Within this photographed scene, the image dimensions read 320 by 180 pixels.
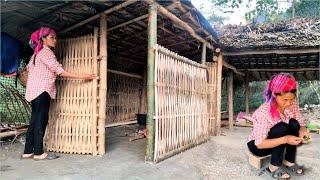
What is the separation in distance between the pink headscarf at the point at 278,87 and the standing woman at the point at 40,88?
9.04ft

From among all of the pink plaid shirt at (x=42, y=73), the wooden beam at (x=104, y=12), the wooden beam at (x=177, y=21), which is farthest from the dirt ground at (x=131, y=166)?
the wooden beam at (x=177, y=21)

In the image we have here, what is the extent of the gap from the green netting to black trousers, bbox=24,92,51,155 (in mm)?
1430

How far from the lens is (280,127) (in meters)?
3.37

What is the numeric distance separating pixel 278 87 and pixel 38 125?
3.26 m

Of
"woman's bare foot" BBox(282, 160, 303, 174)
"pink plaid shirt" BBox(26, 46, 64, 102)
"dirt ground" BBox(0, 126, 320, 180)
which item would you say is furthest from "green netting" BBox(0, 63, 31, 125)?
"woman's bare foot" BBox(282, 160, 303, 174)

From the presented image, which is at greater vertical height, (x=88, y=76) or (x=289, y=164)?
(x=88, y=76)

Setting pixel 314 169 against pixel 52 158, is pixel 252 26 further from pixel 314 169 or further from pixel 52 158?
pixel 52 158

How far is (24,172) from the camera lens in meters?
3.79

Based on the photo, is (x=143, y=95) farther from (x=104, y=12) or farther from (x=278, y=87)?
(x=278, y=87)

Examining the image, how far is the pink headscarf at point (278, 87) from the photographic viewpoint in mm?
3276

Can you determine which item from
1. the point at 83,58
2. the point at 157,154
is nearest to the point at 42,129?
the point at 83,58

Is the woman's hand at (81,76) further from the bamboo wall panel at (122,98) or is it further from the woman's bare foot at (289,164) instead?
the bamboo wall panel at (122,98)

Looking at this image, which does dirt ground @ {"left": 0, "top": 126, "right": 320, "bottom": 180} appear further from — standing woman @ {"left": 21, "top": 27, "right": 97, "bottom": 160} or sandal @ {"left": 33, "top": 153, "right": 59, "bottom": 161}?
standing woman @ {"left": 21, "top": 27, "right": 97, "bottom": 160}

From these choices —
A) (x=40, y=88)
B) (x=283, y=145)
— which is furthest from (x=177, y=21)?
(x=283, y=145)
